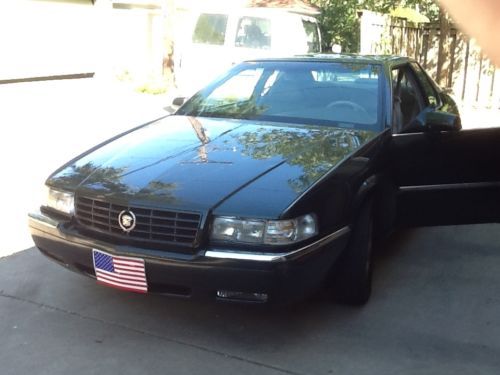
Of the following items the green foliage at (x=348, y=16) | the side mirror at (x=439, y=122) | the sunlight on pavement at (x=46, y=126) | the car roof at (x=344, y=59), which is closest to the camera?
the side mirror at (x=439, y=122)

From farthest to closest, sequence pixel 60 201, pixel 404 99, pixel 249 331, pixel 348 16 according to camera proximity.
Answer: pixel 348 16 → pixel 404 99 → pixel 60 201 → pixel 249 331

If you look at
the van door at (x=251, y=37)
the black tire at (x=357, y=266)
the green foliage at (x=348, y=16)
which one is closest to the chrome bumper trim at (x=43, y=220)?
the black tire at (x=357, y=266)

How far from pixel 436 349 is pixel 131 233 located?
176cm

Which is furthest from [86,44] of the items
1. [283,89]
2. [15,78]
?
[283,89]

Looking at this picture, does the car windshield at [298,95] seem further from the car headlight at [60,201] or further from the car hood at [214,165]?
the car headlight at [60,201]

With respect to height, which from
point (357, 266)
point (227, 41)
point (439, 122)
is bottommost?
point (357, 266)

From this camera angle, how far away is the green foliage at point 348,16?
16000 millimetres

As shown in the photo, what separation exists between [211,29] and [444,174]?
869 cm

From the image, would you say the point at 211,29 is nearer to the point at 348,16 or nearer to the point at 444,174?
the point at 348,16

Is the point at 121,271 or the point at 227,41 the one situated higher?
the point at 227,41

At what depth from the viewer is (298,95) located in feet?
14.7

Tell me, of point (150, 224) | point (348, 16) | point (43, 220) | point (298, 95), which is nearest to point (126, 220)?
point (150, 224)

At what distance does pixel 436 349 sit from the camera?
323 cm

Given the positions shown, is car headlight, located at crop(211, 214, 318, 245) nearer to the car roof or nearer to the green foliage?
the car roof
